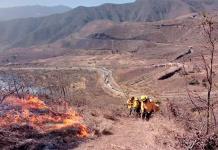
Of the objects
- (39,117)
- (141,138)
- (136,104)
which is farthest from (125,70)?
(141,138)

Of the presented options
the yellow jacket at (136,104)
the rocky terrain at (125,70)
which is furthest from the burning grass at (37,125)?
the yellow jacket at (136,104)

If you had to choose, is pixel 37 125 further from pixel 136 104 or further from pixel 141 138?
pixel 136 104

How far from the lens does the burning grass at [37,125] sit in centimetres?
1495

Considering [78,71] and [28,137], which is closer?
[28,137]

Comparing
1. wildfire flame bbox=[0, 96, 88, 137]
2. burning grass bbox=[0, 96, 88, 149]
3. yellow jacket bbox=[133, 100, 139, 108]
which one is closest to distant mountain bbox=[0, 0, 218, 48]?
yellow jacket bbox=[133, 100, 139, 108]

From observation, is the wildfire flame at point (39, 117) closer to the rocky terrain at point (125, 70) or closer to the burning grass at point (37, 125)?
the burning grass at point (37, 125)

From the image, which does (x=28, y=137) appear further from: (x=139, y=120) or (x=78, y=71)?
(x=78, y=71)

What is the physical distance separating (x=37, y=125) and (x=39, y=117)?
1007 millimetres

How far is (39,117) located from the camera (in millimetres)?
18047

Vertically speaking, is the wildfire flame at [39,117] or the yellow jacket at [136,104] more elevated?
the wildfire flame at [39,117]

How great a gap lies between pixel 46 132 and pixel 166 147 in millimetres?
4368

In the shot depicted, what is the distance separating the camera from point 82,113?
20.3 meters

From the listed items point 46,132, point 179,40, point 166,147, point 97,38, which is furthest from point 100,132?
point 97,38

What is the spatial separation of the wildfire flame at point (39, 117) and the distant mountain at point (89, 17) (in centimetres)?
13833
